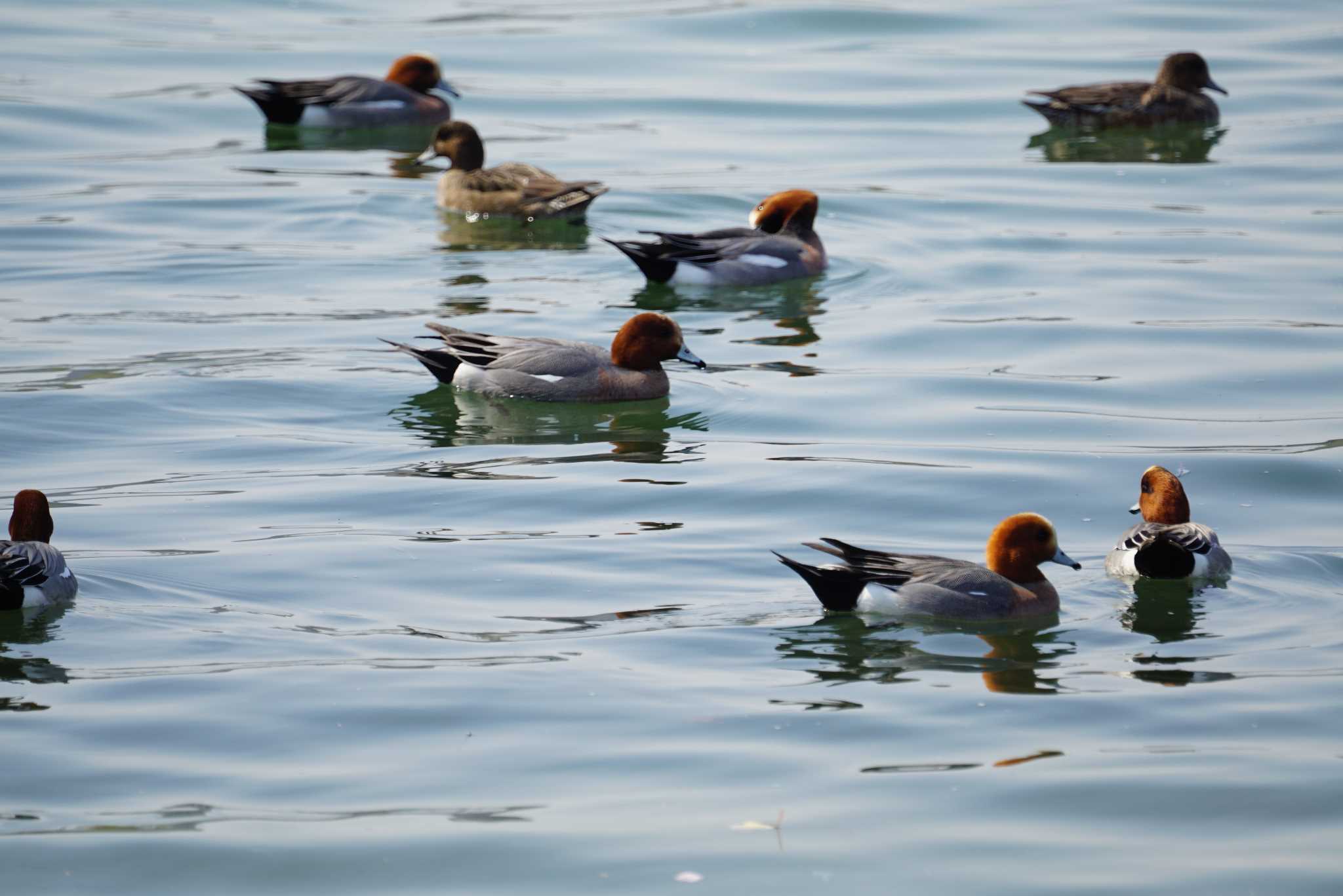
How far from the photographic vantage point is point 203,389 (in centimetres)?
1229

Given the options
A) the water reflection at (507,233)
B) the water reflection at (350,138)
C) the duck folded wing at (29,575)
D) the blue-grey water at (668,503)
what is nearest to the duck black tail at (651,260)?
the blue-grey water at (668,503)

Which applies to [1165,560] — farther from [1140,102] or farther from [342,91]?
[342,91]

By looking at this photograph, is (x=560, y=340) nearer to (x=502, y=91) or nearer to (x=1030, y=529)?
(x=1030, y=529)

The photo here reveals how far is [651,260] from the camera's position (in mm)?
15172

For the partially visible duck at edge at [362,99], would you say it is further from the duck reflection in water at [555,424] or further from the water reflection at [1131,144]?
the duck reflection in water at [555,424]

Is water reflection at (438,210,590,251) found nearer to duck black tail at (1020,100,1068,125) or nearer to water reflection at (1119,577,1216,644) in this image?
duck black tail at (1020,100,1068,125)

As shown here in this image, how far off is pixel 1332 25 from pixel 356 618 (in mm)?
20577

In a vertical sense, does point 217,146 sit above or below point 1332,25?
below

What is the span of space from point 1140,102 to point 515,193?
7.17 meters

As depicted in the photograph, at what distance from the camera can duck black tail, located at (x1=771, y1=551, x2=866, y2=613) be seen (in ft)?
27.5

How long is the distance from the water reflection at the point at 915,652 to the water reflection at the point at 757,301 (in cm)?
588

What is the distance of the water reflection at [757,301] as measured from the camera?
14594mm

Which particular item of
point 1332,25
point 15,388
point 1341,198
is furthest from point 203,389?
point 1332,25

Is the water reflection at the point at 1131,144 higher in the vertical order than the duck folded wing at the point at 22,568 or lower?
higher
